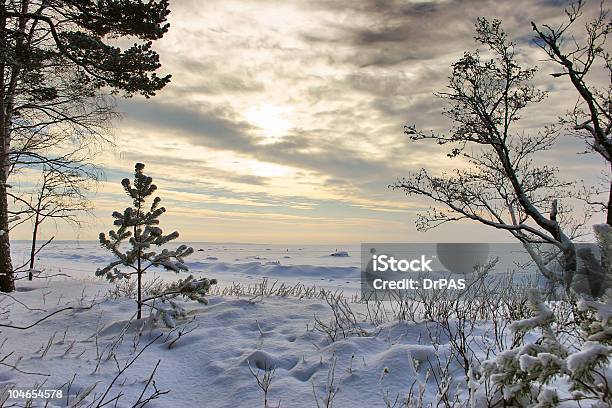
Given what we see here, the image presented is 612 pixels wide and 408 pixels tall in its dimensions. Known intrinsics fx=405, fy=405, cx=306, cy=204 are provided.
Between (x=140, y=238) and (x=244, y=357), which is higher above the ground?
(x=140, y=238)

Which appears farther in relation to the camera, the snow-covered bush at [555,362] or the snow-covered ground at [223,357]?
the snow-covered ground at [223,357]

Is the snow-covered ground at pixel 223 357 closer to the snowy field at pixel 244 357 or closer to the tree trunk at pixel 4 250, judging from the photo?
the snowy field at pixel 244 357

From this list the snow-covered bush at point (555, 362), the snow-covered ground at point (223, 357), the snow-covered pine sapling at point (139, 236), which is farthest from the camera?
the snow-covered pine sapling at point (139, 236)

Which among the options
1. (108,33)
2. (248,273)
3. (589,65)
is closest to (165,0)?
(108,33)

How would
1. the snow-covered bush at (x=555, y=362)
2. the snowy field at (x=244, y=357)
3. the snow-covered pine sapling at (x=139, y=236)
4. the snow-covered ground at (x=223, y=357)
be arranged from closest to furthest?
the snow-covered bush at (x=555, y=362)
the snowy field at (x=244, y=357)
the snow-covered ground at (x=223, y=357)
the snow-covered pine sapling at (x=139, y=236)

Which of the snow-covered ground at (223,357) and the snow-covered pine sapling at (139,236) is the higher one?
the snow-covered pine sapling at (139,236)

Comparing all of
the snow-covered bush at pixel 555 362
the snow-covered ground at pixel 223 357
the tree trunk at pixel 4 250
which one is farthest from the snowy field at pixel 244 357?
the tree trunk at pixel 4 250

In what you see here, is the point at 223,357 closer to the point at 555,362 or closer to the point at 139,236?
the point at 139,236

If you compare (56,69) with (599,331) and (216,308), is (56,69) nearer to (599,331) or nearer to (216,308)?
(216,308)

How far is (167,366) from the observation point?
4.59 meters

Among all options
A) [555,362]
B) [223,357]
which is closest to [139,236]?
[223,357]

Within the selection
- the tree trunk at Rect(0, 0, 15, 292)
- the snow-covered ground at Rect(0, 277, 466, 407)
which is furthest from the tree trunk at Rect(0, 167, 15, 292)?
the snow-covered ground at Rect(0, 277, 466, 407)

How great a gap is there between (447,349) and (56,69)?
A: 10794mm

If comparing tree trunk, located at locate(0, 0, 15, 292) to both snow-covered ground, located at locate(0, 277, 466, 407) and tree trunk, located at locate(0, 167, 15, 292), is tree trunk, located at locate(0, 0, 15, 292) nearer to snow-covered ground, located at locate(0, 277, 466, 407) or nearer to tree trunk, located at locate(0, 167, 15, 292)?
tree trunk, located at locate(0, 167, 15, 292)
